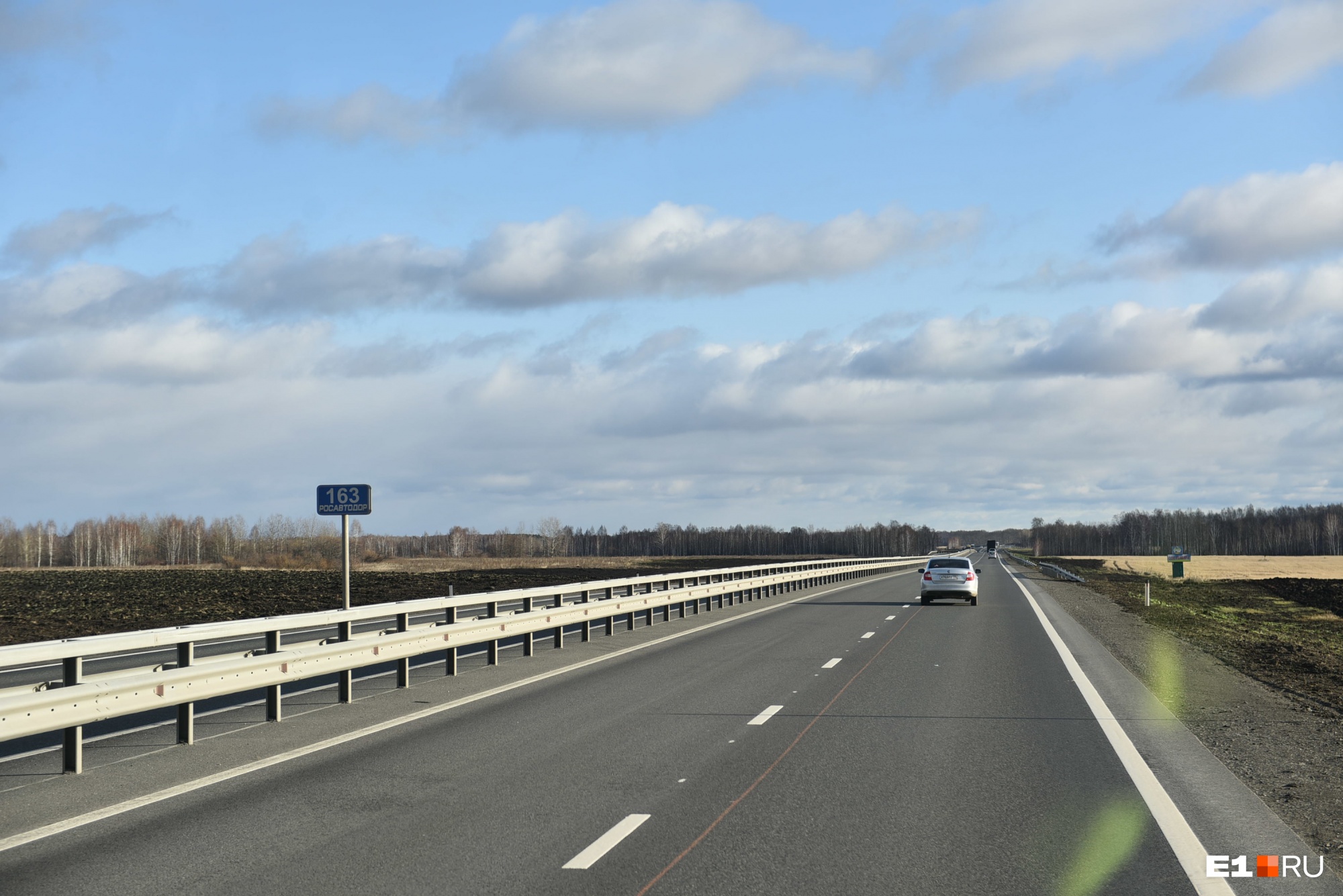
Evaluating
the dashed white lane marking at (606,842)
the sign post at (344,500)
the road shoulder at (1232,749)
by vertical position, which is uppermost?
the sign post at (344,500)

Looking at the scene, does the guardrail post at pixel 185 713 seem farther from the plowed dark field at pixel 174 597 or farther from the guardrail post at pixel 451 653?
the plowed dark field at pixel 174 597

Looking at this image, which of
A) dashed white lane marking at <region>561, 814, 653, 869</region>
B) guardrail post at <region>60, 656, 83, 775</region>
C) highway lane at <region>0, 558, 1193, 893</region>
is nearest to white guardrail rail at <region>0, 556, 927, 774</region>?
guardrail post at <region>60, 656, 83, 775</region>

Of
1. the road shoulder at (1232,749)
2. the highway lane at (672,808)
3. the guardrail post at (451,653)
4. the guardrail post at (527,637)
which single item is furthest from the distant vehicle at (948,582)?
the highway lane at (672,808)

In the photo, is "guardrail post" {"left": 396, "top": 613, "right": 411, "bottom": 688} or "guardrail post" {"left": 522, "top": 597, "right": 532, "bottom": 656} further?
"guardrail post" {"left": 522, "top": 597, "right": 532, "bottom": 656}

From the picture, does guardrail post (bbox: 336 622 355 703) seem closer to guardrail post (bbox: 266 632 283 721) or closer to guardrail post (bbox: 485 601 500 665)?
guardrail post (bbox: 266 632 283 721)

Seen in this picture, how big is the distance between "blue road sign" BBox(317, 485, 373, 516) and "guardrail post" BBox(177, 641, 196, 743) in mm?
13823

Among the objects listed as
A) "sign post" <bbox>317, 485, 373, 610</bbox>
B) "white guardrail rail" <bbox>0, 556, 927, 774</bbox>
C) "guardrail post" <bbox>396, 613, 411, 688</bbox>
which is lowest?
"guardrail post" <bbox>396, 613, 411, 688</bbox>

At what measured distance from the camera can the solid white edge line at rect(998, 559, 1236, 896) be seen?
19.8ft

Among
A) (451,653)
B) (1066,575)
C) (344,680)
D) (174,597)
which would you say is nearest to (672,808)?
(344,680)

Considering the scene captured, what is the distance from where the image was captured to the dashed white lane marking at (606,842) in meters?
Answer: 6.29

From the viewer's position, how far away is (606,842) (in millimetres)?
6738

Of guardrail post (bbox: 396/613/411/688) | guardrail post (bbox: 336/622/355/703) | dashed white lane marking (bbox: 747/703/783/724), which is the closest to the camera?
dashed white lane marking (bbox: 747/703/783/724)

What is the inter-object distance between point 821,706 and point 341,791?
223 inches

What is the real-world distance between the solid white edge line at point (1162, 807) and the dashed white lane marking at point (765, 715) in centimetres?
305
